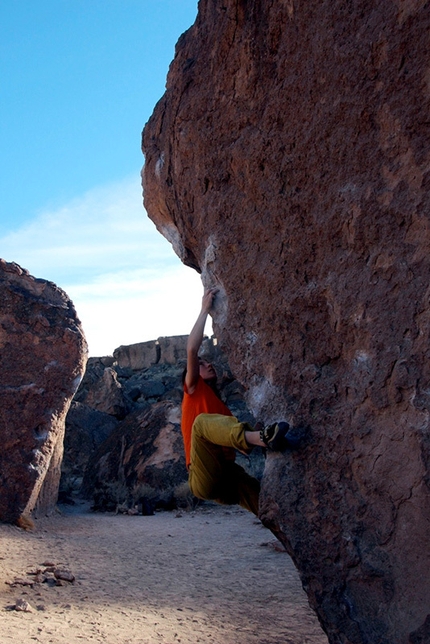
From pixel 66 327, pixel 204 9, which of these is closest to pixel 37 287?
pixel 66 327

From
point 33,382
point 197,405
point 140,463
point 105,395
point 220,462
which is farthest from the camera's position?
point 105,395

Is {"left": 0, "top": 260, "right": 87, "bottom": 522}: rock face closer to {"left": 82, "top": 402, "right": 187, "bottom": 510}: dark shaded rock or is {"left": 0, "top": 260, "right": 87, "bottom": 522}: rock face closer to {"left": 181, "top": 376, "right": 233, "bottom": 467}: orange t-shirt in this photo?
{"left": 82, "top": 402, "right": 187, "bottom": 510}: dark shaded rock

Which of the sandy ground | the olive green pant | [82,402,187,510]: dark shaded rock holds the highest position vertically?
the olive green pant

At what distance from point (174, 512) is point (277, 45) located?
569 centimetres

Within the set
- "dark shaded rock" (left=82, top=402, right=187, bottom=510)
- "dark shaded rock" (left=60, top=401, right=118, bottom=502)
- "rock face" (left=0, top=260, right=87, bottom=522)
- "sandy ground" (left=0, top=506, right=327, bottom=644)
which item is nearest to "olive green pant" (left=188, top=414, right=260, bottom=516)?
"sandy ground" (left=0, top=506, right=327, bottom=644)

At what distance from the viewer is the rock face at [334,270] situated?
2.11 m

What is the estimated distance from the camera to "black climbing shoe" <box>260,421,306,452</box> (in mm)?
2305

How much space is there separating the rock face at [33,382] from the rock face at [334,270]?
140 inches

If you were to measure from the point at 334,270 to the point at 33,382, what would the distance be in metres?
4.24

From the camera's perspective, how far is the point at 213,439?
2.59 m

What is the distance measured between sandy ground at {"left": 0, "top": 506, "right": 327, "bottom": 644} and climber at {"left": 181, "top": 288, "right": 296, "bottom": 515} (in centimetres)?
70

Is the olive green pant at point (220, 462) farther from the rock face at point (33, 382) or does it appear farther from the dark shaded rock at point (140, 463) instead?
the dark shaded rock at point (140, 463)

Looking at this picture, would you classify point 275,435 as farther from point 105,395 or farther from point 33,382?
point 105,395

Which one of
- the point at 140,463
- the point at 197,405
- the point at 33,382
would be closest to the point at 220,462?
the point at 197,405
